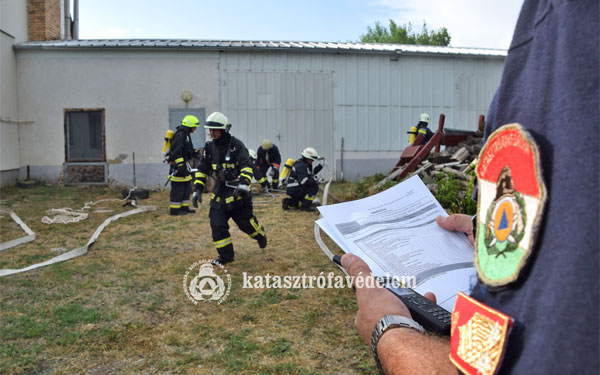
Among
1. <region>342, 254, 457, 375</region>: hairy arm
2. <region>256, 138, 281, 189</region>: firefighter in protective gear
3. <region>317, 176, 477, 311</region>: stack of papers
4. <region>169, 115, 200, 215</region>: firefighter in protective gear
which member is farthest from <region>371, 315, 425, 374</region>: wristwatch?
<region>256, 138, 281, 189</region>: firefighter in protective gear

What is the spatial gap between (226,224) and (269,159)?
772cm

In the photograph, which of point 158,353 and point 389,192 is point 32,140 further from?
point 389,192

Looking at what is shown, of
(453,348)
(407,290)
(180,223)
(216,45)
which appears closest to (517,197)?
(453,348)

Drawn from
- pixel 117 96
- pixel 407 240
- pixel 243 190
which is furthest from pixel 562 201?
pixel 117 96

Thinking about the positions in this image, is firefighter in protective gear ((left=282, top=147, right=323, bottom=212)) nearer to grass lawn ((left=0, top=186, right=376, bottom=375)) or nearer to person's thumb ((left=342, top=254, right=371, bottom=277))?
grass lawn ((left=0, top=186, right=376, bottom=375))

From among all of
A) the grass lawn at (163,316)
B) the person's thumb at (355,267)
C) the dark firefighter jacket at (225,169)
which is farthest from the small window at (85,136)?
the person's thumb at (355,267)

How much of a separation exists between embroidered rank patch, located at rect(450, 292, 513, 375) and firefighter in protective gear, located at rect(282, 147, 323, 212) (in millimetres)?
8526

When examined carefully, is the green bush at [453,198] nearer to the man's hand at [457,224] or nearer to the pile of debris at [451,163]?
the pile of debris at [451,163]

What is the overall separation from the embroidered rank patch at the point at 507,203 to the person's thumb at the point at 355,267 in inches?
19.6

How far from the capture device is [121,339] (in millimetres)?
3352

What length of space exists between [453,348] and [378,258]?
70cm

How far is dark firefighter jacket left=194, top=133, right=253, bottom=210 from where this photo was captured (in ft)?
17.9

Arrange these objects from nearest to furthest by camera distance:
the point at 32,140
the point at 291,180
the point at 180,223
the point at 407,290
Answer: the point at 407,290 < the point at 180,223 < the point at 291,180 < the point at 32,140

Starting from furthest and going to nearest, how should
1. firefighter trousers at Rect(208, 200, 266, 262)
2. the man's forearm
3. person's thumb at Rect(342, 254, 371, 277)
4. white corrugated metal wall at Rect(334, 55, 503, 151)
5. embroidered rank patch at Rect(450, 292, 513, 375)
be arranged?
white corrugated metal wall at Rect(334, 55, 503, 151) → firefighter trousers at Rect(208, 200, 266, 262) → person's thumb at Rect(342, 254, 371, 277) → the man's forearm → embroidered rank patch at Rect(450, 292, 513, 375)
